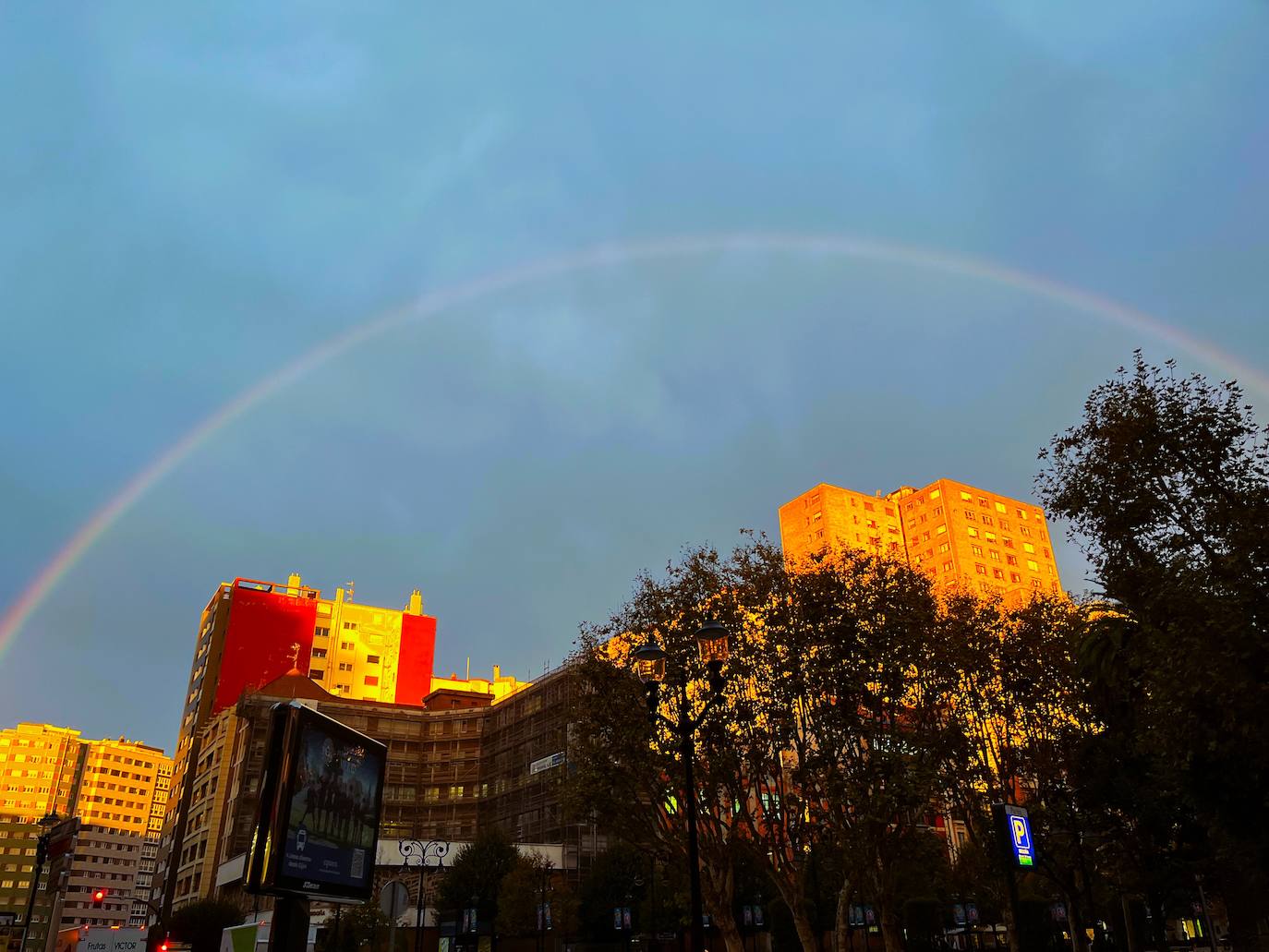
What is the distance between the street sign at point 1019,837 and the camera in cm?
1939

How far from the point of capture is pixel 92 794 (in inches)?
6845

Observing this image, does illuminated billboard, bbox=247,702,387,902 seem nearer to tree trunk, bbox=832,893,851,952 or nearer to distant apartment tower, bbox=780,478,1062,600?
tree trunk, bbox=832,893,851,952

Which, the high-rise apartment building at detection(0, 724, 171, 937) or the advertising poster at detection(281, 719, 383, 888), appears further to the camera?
the high-rise apartment building at detection(0, 724, 171, 937)

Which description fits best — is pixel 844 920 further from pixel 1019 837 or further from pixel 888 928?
pixel 1019 837

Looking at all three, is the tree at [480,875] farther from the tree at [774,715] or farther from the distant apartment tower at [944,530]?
the distant apartment tower at [944,530]

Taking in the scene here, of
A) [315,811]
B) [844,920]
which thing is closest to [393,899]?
[315,811]

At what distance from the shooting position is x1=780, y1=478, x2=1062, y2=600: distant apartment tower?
135625 mm

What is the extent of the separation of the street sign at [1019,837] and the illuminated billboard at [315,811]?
1353 cm

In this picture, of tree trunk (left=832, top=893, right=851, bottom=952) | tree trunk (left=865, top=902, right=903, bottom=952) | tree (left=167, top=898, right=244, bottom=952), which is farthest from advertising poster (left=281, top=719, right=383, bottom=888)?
tree (left=167, top=898, right=244, bottom=952)

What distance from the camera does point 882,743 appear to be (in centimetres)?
3006

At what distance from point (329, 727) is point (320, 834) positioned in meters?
1.60

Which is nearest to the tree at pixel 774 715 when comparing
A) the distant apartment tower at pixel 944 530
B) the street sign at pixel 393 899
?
the street sign at pixel 393 899

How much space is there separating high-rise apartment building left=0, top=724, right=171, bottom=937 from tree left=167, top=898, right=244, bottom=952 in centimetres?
12572

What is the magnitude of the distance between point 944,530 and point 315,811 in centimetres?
13497
